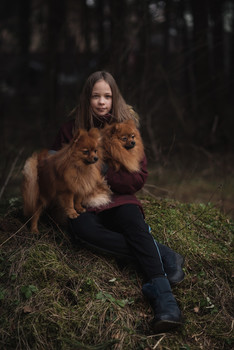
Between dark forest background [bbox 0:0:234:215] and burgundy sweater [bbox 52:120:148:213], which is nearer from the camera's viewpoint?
burgundy sweater [bbox 52:120:148:213]

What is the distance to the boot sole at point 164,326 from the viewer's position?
282cm

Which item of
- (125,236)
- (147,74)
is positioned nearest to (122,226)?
(125,236)

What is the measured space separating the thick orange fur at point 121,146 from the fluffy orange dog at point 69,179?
0.44 feet

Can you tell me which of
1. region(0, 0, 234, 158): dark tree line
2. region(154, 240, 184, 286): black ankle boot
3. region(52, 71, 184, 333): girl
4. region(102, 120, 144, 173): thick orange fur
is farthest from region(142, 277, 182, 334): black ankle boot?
region(0, 0, 234, 158): dark tree line

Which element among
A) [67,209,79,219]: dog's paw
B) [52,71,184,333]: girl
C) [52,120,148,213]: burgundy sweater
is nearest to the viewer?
[52,71,184,333]: girl

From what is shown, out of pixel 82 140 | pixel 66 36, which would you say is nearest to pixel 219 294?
pixel 82 140

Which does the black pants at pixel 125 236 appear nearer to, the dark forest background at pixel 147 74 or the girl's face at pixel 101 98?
the girl's face at pixel 101 98

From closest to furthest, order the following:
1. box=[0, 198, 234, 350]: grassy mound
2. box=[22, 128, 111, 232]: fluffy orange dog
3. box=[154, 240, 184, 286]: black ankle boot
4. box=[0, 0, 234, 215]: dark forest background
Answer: box=[0, 198, 234, 350]: grassy mound
box=[22, 128, 111, 232]: fluffy orange dog
box=[154, 240, 184, 286]: black ankle boot
box=[0, 0, 234, 215]: dark forest background

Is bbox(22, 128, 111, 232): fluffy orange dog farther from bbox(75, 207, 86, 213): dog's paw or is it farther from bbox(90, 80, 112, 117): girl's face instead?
bbox(90, 80, 112, 117): girl's face

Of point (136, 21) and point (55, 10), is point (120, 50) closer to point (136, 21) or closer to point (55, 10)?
point (136, 21)

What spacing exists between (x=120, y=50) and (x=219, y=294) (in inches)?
179

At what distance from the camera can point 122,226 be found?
3.35 metres

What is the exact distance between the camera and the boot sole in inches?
111

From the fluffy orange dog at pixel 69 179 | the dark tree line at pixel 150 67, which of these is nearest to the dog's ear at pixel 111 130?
the fluffy orange dog at pixel 69 179
